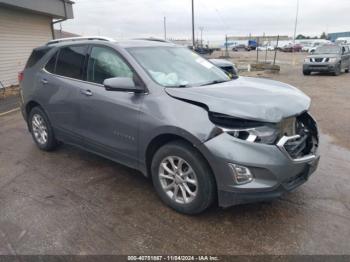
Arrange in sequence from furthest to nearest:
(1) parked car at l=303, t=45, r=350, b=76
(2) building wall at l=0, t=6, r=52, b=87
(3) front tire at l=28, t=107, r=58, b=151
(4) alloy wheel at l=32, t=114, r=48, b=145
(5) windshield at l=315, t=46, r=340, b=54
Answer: (5) windshield at l=315, t=46, r=340, b=54
(1) parked car at l=303, t=45, r=350, b=76
(2) building wall at l=0, t=6, r=52, b=87
(4) alloy wheel at l=32, t=114, r=48, b=145
(3) front tire at l=28, t=107, r=58, b=151

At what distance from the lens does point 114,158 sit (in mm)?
4055

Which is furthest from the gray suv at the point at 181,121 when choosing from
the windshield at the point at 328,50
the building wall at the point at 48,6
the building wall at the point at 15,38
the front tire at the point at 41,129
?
the windshield at the point at 328,50

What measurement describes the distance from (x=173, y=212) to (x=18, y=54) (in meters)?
13.6

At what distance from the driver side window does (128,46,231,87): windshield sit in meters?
0.19

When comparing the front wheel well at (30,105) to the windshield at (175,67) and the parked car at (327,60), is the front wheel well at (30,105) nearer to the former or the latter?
the windshield at (175,67)

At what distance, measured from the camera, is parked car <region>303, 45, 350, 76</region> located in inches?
686

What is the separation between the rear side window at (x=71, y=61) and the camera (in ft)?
14.5

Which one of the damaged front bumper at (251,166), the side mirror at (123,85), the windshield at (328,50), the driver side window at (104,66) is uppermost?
the driver side window at (104,66)

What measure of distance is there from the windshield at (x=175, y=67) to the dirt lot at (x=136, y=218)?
138cm

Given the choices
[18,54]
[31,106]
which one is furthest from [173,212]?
[18,54]

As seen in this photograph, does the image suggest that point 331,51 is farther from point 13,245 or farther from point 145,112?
point 13,245

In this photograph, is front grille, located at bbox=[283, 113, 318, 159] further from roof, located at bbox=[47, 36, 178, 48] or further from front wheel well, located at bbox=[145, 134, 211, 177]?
roof, located at bbox=[47, 36, 178, 48]

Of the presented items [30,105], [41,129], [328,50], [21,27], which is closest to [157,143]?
[41,129]

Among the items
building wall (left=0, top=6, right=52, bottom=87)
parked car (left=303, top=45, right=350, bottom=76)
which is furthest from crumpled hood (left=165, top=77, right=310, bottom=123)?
parked car (left=303, top=45, right=350, bottom=76)
